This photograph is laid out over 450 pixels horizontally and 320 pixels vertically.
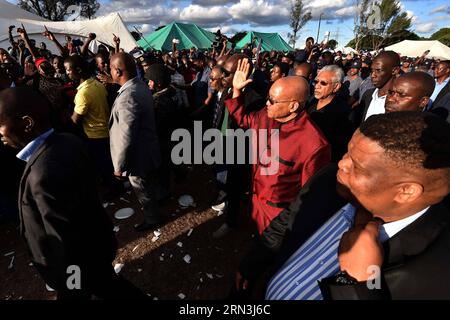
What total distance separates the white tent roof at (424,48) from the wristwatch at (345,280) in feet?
125

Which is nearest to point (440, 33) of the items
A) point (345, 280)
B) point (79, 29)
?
point (79, 29)

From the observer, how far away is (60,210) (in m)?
1.68

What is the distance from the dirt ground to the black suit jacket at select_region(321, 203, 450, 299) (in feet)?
7.61

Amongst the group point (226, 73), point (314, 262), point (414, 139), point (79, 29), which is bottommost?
point (314, 262)

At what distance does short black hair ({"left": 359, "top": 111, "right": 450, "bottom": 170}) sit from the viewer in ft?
3.39

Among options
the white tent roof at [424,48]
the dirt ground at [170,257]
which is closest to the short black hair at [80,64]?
the dirt ground at [170,257]

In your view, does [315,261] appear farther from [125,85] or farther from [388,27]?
[388,27]

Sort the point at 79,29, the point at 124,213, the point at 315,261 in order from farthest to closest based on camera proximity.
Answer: the point at 79,29
the point at 124,213
the point at 315,261

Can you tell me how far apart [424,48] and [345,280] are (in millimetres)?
42949

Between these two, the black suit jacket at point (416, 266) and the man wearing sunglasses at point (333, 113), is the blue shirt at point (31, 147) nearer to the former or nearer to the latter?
the black suit jacket at point (416, 266)

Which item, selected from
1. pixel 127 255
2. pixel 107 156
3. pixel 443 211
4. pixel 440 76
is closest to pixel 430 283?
pixel 443 211

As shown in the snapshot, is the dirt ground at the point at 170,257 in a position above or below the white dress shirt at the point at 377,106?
below

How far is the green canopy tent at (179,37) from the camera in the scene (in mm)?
20536
